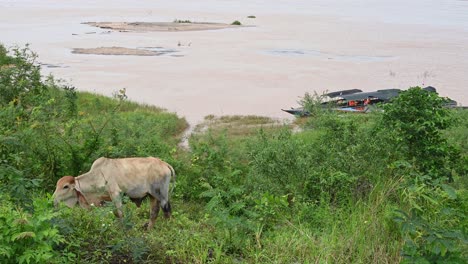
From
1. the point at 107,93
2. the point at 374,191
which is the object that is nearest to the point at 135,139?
the point at 374,191

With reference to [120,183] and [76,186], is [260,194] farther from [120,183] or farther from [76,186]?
[76,186]

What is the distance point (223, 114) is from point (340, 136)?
10.3 metres

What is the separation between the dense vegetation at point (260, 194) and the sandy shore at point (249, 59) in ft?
31.1

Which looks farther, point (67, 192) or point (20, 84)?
point (20, 84)

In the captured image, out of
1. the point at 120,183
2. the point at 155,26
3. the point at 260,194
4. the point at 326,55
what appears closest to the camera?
the point at 120,183

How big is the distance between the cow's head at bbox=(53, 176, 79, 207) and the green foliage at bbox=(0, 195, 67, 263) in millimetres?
1822

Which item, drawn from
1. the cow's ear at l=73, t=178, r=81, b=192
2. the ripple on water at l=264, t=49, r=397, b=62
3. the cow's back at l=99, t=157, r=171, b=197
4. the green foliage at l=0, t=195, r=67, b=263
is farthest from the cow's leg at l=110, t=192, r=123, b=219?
the ripple on water at l=264, t=49, r=397, b=62

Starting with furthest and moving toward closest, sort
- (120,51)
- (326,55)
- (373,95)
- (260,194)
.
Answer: (326,55) → (120,51) → (373,95) → (260,194)

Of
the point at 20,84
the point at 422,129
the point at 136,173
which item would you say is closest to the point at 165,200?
the point at 136,173

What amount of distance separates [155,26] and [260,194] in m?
36.8

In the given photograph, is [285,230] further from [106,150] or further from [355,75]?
Result: [355,75]

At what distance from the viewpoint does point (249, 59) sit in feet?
95.0

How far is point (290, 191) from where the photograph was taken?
7.19 meters

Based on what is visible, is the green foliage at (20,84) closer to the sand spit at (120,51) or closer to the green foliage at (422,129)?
the green foliage at (422,129)
